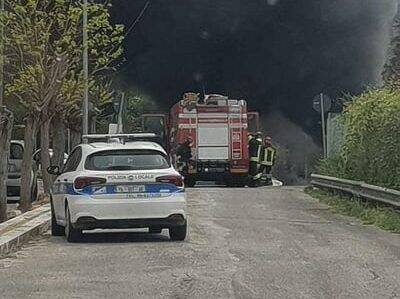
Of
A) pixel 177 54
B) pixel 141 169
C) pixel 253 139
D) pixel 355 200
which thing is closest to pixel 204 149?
pixel 253 139

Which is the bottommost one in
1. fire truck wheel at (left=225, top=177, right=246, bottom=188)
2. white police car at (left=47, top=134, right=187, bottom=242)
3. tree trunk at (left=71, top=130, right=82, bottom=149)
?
fire truck wheel at (left=225, top=177, right=246, bottom=188)

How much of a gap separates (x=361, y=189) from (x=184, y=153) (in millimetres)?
11606

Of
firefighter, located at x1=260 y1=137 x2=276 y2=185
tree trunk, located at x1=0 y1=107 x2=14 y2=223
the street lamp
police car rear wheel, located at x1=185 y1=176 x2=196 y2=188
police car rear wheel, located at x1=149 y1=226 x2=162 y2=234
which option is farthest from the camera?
firefighter, located at x1=260 y1=137 x2=276 y2=185

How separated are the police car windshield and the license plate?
36cm

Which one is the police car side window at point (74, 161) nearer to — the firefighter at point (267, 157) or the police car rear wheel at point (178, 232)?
the police car rear wheel at point (178, 232)

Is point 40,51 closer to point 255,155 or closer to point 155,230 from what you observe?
point 155,230

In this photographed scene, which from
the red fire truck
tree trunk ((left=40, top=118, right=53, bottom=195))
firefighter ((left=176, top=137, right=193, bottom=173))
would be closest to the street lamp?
tree trunk ((left=40, top=118, right=53, bottom=195))

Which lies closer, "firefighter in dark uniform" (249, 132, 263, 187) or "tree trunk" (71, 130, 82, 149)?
"tree trunk" (71, 130, 82, 149)

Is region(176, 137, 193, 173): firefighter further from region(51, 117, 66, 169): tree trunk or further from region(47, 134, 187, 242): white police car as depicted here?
region(47, 134, 187, 242): white police car

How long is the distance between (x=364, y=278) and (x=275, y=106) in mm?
34474

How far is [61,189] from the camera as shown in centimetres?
1460

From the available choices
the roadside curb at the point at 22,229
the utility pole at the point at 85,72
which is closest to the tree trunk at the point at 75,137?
the utility pole at the point at 85,72

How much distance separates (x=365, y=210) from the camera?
18.9m

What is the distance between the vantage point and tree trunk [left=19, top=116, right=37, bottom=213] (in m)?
19.8
